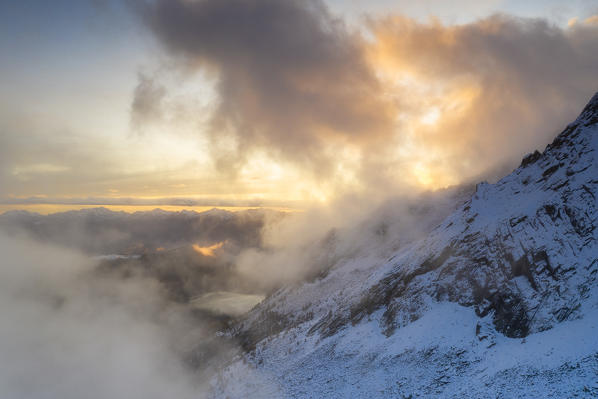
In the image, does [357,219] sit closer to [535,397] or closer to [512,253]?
[512,253]

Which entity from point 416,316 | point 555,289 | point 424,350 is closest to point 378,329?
point 416,316

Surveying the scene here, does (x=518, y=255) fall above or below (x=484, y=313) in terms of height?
above

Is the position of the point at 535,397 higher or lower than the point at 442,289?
lower

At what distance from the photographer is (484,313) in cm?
3838

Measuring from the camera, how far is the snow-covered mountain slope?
95.7 ft

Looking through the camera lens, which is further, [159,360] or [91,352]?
[91,352]

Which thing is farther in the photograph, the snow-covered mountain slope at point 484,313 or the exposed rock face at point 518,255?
the exposed rock face at point 518,255

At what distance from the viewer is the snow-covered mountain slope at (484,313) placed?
95.7 feet

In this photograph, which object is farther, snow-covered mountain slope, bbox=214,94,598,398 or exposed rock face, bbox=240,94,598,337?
exposed rock face, bbox=240,94,598,337

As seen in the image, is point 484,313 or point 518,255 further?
point 518,255

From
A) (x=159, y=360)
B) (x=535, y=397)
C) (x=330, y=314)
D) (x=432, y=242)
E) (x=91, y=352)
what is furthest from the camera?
(x=91, y=352)

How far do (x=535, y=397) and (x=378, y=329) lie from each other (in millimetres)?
24633

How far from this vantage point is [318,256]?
153625 mm

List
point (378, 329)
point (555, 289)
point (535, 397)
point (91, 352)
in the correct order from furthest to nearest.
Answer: point (91, 352)
point (378, 329)
point (555, 289)
point (535, 397)
